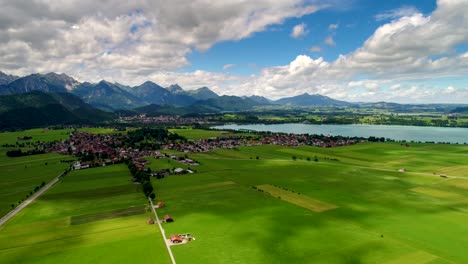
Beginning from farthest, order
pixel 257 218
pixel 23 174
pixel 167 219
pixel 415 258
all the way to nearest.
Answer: pixel 23 174 < pixel 257 218 < pixel 167 219 < pixel 415 258

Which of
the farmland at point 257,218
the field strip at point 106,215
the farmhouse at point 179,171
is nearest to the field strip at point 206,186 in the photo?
the farmland at point 257,218

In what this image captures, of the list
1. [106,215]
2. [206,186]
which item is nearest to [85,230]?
[106,215]

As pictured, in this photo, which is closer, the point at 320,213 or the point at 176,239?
the point at 176,239

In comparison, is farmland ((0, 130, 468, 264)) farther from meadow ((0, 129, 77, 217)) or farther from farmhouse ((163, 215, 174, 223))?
meadow ((0, 129, 77, 217))

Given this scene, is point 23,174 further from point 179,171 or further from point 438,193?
point 438,193

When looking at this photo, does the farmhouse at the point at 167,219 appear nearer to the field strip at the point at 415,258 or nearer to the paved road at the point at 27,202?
the paved road at the point at 27,202

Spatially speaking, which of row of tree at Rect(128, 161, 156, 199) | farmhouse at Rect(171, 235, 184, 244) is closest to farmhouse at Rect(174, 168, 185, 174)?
row of tree at Rect(128, 161, 156, 199)
